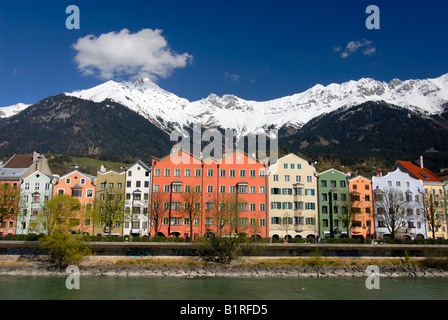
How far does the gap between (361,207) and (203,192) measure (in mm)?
30623

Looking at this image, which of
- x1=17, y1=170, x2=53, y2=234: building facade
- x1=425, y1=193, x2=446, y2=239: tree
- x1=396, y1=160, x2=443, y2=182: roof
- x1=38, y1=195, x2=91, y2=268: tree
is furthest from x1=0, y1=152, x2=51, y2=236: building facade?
Result: x1=396, y1=160, x2=443, y2=182: roof

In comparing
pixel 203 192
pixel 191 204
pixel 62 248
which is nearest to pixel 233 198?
pixel 203 192

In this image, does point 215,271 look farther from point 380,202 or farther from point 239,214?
point 380,202

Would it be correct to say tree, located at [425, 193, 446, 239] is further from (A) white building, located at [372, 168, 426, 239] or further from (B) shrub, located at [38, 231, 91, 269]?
(B) shrub, located at [38, 231, 91, 269]

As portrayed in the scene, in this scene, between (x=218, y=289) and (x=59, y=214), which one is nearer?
(x=218, y=289)

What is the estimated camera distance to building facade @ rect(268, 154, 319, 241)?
74.9 meters

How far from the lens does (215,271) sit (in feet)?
182

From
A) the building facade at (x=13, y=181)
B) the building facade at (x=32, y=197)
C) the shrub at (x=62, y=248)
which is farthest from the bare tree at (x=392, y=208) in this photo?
the building facade at (x=13, y=181)

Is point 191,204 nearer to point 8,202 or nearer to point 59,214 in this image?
point 59,214

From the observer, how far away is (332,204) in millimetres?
77000

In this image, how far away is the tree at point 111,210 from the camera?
6844cm

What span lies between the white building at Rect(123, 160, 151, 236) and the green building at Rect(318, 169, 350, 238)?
107ft

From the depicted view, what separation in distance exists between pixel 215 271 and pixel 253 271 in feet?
17.2

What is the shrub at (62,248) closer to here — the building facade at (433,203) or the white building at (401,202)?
the white building at (401,202)
